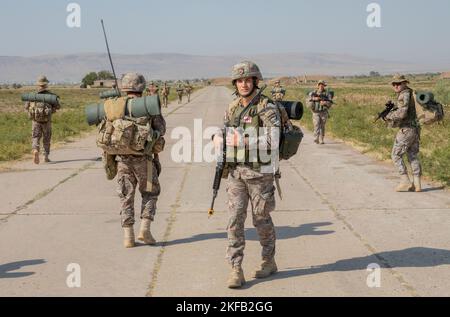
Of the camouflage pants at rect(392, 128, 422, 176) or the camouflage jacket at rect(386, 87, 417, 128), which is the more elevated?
the camouflage jacket at rect(386, 87, 417, 128)

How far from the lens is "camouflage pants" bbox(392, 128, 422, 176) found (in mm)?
9195

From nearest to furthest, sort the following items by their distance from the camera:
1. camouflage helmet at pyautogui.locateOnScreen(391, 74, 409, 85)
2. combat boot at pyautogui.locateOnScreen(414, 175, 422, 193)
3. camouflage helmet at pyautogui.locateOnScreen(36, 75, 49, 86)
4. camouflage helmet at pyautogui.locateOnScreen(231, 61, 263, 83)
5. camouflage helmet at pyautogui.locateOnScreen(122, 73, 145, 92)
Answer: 1. camouflage helmet at pyautogui.locateOnScreen(231, 61, 263, 83)
2. camouflage helmet at pyautogui.locateOnScreen(122, 73, 145, 92)
3. camouflage helmet at pyautogui.locateOnScreen(391, 74, 409, 85)
4. combat boot at pyautogui.locateOnScreen(414, 175, 422, 193)
5. camouflage helmet at pyautogui.locateOnScreen(36, 75, 49, 86)

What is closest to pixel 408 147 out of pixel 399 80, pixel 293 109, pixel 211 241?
pixel 399 80

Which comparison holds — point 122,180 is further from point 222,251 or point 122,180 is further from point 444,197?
point 444,197

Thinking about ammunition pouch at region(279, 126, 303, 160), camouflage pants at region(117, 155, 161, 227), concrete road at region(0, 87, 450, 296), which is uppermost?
ammunition pouch at region(279, 126, 303, 160)

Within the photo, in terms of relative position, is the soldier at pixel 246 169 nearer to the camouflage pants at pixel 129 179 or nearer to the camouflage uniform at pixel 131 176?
the camouflage uniform at pixel 131 176

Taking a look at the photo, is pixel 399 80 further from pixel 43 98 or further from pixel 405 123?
pixel 43 98

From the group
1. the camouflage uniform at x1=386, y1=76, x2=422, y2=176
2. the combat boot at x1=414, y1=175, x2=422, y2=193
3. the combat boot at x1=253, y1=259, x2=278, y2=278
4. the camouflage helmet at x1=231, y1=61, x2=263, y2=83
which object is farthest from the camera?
the combat boot at x1=414, y1=175, x2=422, y2=193

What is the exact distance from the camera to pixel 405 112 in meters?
9.10

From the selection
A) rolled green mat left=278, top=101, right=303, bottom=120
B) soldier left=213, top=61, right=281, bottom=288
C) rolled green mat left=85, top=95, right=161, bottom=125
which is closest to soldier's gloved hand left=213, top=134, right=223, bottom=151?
soldier left=213, top=61, right=281, bottom=288

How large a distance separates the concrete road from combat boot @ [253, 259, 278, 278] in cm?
8

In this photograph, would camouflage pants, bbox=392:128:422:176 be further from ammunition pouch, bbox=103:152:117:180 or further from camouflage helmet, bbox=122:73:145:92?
ammunition pouch, bbox=103:152:117:180

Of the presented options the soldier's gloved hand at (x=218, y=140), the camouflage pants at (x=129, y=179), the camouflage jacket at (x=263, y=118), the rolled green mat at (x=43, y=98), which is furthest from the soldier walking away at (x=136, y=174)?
the rolled green mat at (x=43, y=98)

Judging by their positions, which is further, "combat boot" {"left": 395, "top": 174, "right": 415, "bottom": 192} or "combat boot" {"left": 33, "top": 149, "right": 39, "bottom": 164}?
"combat boot" {"left": 33, "top": 149, "right": 39, "bottom": 164}
